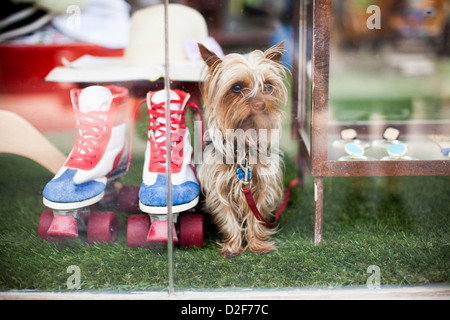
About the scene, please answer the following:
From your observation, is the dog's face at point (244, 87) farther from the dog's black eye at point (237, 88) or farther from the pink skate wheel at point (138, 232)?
the pink skate wheel at point (138, 232)

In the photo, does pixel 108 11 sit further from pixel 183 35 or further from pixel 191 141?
pixel 191 141

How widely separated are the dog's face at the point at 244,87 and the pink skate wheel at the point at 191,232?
489mm

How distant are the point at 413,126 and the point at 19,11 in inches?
95.5

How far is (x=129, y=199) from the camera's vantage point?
94.8 inches

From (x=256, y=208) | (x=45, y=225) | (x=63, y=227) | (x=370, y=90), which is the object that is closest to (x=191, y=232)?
(x=256, y=208)

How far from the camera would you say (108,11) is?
2.51m

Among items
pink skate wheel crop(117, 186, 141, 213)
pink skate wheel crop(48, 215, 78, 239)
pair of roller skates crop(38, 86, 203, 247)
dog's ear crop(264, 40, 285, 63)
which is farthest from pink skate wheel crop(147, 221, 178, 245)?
dog's ear crop(264, 40, 285, 63)

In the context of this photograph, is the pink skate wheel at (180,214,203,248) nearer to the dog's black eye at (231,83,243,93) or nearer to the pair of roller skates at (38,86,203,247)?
the pair of roller skates at (38,86,203,247)

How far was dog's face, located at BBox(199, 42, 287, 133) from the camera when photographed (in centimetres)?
205

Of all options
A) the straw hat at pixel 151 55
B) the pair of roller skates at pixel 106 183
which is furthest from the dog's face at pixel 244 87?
the pair of roller skates at pixel 106 183

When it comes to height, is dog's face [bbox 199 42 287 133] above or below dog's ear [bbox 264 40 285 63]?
below

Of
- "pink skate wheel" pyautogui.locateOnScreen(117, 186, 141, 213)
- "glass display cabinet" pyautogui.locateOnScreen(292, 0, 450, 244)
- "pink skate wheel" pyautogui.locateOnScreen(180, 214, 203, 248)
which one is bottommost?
"pink skate wheel" pyautogui.locateOnScreen(180, 214, 203, 248)

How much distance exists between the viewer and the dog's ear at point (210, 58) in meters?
2.04

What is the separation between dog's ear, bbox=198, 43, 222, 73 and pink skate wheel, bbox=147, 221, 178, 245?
2.51 feet
